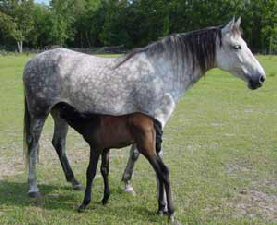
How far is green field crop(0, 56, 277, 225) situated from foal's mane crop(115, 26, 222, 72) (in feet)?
5.45

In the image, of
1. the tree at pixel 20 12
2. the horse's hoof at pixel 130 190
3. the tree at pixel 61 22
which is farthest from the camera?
the tree at pixel 61 22

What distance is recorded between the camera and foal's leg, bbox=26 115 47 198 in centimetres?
581

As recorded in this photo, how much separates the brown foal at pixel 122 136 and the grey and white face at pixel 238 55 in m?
1.12

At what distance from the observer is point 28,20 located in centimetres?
5838

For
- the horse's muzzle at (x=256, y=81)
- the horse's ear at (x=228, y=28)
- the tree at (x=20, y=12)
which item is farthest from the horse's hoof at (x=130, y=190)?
the tree at (x=20, y=12)

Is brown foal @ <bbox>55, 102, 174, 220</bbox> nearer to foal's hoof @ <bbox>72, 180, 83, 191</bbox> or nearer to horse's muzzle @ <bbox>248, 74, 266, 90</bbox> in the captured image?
foal's hoof @ <bbox>72, 180, 83, 191</bbox>

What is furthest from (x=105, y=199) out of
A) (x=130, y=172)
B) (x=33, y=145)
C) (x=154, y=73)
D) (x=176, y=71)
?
(x=176, y=71)

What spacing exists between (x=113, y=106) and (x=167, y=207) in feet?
4.18

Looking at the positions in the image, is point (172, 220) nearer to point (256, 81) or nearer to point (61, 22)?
point (256, 81)

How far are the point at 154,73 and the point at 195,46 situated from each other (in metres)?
0.56

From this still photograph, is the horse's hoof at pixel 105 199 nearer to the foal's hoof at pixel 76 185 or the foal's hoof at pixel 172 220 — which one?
the foal's hoof at pixel 76 185

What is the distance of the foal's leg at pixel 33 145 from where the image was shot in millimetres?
5809

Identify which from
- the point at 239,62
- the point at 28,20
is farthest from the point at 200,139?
A: the point at 28,20

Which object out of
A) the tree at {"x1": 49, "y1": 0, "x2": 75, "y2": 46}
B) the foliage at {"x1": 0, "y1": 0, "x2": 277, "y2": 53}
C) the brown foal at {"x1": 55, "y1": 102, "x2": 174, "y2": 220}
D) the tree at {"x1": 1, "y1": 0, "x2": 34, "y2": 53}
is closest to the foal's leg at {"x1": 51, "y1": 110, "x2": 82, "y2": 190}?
the brown foal at {"x1": 55, "y1": 102, "x2": 174, "y2": 220}
